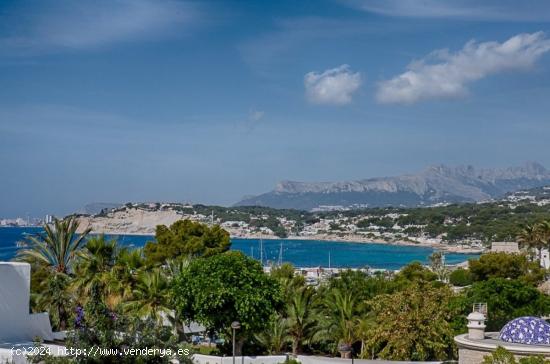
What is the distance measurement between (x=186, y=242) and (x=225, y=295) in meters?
15.0

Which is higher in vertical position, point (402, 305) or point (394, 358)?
point (402, 305)

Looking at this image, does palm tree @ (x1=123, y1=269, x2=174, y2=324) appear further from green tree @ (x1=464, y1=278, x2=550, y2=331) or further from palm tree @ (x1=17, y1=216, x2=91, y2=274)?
green tree @ (x1=464, y1=278, x2=550, y2=331)

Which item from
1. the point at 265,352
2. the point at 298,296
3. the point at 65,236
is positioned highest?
the point at 65,236

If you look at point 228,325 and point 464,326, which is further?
point 464,326

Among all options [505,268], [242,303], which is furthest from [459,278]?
[242,303]

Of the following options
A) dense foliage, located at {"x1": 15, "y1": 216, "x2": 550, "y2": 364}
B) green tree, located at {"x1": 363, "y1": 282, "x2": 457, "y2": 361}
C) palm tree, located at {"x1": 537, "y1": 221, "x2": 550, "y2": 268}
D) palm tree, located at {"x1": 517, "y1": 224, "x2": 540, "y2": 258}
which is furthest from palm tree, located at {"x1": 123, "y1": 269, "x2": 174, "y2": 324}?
palm tree, located at {"x1": 517, "y1": 224, "x2": 540, "y2": 258}

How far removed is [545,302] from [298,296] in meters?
10.2

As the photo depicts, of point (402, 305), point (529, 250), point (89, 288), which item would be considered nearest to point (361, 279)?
point (402, 305)

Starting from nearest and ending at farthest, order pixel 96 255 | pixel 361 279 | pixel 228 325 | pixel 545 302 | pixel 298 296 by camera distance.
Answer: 1. pixel 228 325
2. pixel 96 255
3. pixel 298 296
4. pixel 545 302
5. pixel 361 279

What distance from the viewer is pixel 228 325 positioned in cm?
2084

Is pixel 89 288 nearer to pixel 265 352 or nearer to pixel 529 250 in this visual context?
pixel 265 352

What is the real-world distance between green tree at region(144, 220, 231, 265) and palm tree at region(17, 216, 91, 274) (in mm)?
11506

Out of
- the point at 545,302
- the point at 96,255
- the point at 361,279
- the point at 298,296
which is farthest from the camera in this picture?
the point at 361,279

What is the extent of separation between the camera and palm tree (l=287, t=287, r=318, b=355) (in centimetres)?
2439
